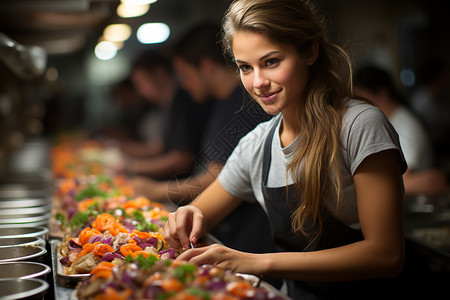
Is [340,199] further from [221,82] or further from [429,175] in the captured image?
[429,175]

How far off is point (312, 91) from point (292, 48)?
17 cm

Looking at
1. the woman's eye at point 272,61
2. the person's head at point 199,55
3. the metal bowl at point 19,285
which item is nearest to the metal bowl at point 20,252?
the metal bowl at point 19,285

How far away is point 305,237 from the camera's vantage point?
177cm

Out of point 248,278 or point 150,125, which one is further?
point 150,125

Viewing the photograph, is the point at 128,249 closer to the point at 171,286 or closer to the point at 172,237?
the point at 172,237

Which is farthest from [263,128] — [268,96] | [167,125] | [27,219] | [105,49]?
[167,125]

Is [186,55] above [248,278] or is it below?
above

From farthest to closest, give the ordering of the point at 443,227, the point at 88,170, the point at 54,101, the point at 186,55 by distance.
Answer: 1. the point at 54,101
2. the point at 88,170
3. the point at 186,55
4. the point at 443,227

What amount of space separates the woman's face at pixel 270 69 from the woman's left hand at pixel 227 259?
0.49 m

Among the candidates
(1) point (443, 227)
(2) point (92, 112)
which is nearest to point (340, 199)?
(1) point (443, 227)

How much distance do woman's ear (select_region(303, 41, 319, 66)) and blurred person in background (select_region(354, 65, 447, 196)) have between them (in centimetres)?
177

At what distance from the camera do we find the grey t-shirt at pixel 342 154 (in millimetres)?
1505

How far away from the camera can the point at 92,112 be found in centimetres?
1263

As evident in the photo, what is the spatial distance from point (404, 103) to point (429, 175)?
20.9 inches
